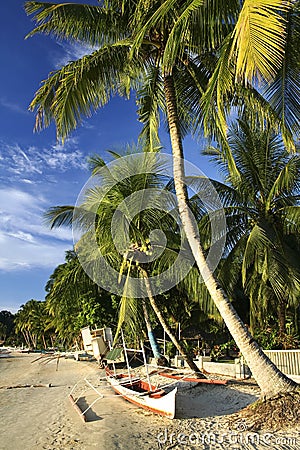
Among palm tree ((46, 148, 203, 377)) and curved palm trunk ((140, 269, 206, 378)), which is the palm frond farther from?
curved palm trunk ((140, 269, 206, 378))

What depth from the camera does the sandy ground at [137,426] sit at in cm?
696

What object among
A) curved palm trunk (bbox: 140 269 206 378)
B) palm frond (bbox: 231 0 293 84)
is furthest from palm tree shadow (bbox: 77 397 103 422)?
palm frond (bbox: 231 0 293 84)

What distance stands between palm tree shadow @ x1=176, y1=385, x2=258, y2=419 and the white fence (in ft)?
4.93

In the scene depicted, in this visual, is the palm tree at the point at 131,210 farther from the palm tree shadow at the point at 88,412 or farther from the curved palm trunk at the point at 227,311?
the curved palm trunk at the point at 227,311

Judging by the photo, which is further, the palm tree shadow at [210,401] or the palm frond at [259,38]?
the palm tree shadow at [210,401]

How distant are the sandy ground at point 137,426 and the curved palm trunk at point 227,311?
2.74ft

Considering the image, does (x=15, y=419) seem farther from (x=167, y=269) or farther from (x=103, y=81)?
(x=103, y=81)

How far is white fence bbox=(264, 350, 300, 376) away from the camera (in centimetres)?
1120

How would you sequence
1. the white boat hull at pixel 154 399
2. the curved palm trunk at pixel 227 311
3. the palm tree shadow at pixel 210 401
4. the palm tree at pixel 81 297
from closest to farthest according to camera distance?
the curved palm trunk at pixel 227 311, the white boat hull at pixel 154 399, the palm tree shadow at pixel 210 401, the palm tree at pixel 81 297

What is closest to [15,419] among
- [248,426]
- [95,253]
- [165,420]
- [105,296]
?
[165,420]

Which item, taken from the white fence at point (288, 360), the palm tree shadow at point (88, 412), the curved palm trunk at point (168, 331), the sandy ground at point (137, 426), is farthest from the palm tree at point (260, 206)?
the palm tree shadow at point (88, 412)

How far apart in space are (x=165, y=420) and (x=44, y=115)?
23.5 feet

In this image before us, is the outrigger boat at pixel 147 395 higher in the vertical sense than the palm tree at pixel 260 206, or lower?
lower

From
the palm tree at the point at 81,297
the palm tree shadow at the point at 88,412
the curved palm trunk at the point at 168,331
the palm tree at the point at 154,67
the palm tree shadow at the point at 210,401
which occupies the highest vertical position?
the palm tree at the point at 154,67
